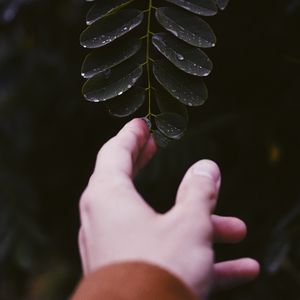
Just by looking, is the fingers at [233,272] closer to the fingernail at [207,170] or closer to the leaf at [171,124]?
the fingernail at [207,170]

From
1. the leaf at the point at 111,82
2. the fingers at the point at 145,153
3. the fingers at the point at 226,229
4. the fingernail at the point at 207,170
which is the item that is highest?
the leaf at the point at 111,82

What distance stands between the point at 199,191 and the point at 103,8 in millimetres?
396

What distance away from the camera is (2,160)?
232cm

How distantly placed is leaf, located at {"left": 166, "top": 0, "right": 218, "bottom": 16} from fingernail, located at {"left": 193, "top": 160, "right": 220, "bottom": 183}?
276mm

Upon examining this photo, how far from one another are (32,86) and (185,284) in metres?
1.91

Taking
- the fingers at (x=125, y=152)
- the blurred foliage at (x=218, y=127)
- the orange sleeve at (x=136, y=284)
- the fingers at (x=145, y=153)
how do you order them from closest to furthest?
the orange sleeve at (x=136, y=284), the fingers at (x=125, y=152), the fingers at (x=145, y=153), the blurred foliage at (x=218, y=127)

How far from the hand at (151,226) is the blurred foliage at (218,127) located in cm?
78

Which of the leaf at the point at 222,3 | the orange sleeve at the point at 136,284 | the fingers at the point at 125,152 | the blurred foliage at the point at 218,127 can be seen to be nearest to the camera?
the orange sleeve at the point at 136,284

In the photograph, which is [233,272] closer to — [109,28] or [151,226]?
[151,226]

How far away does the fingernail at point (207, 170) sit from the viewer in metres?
0.79

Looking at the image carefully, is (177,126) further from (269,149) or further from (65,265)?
(65,265)

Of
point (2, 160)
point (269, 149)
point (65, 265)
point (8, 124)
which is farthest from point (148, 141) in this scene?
point (65, 265)

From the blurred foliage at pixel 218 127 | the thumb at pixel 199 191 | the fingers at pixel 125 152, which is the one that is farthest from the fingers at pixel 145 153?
the blurred foliage at pixel 218 127

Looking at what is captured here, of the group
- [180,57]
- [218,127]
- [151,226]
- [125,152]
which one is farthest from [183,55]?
[218,127]
